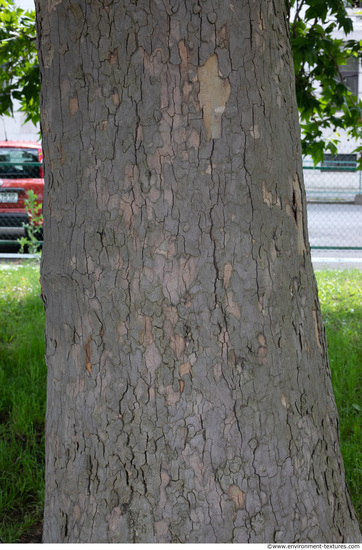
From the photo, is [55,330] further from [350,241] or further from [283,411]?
[350,241]

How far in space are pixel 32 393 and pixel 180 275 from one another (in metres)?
2.38

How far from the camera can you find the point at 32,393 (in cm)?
365

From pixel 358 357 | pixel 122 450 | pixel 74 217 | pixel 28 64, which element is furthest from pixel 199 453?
pixel 28 64

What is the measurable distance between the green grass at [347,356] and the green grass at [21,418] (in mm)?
1557

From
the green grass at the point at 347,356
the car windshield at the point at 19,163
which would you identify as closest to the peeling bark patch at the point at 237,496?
the green grass at the point at 347,356

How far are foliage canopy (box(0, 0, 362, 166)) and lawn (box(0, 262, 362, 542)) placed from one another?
1.56 metres

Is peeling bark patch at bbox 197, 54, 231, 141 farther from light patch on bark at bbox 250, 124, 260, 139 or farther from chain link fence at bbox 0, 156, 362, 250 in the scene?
chain link fence at bbox 0, 156, 362, 250

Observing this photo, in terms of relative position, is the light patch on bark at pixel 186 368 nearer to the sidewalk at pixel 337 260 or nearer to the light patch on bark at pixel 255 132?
the light patch on bark at pixel 255 132

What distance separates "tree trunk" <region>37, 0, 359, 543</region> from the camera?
1.58 m

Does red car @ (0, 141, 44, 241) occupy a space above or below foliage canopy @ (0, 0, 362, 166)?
below

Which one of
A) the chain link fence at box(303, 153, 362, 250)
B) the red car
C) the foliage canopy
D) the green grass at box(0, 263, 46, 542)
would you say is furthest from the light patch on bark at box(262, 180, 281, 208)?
the chain link fence at box(303, 153, 362, 250)

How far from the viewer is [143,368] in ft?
5.27

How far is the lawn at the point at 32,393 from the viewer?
9.17ft

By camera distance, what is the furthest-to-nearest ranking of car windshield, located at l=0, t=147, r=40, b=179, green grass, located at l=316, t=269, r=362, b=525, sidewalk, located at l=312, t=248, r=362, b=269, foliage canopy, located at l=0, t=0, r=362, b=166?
car windshield, located at l=0, t=147, r=40, b=179, sidewalk, located at l=312, t=248, r=362, b=269, foliage canopy, located at l=0, t=0, r=362, b=166, green grass, located at l=316, t=269, r=362, b=525
